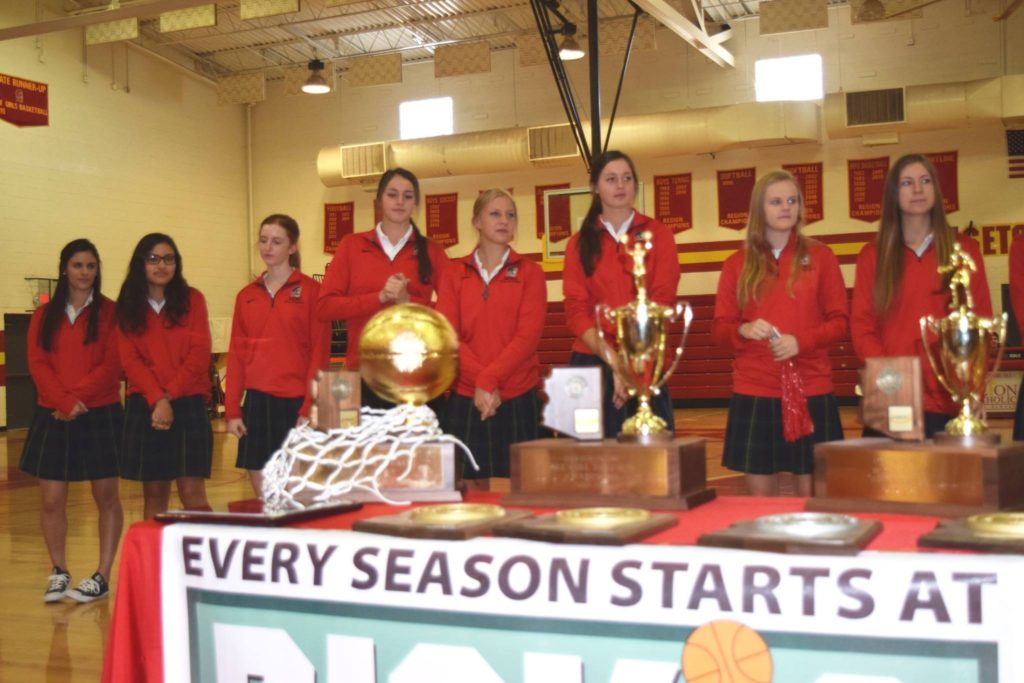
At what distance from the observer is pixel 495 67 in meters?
14.7

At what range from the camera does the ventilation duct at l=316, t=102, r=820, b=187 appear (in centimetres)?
1257

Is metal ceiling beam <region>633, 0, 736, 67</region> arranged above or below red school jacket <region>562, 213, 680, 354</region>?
above

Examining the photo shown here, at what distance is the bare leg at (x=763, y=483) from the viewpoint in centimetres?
273

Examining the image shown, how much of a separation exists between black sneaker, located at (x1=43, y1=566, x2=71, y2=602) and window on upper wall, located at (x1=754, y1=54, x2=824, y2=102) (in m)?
11.1

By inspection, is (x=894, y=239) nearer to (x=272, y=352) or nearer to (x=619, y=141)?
(x=272, y=352)

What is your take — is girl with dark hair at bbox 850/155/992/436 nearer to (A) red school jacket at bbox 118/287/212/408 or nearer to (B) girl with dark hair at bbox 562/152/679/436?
(B) girl with dark hair at bbox 562/152/679/436

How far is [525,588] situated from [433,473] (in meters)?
0.47

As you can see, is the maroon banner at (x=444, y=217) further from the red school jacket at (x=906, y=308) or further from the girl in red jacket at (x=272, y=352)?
the red school jacket at (x=906, y=308)

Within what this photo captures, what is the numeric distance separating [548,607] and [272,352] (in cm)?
229

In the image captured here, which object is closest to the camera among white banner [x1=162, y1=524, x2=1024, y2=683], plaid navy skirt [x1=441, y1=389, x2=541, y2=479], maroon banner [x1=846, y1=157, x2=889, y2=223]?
white banner [x1=162, y1=524, x2=1024, y2=683]

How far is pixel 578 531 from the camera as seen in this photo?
4.71 feet

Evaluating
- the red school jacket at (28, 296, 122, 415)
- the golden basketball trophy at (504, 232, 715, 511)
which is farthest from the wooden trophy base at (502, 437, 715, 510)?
the red school jacket at (28, 296, 122, 415)

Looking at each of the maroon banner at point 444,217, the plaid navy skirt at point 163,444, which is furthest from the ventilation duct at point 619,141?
the plaid navy skirt at point 163,444

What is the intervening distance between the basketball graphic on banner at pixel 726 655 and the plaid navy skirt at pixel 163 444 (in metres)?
2.94
